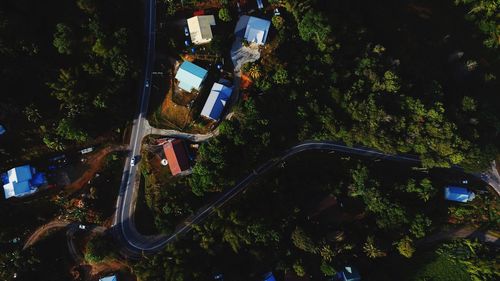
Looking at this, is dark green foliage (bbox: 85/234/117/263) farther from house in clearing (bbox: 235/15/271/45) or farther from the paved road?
house in clearing (bbox: 235/15/271/45)

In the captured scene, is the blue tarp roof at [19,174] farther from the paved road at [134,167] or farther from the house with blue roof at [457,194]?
the house with blue roof at [457,194]

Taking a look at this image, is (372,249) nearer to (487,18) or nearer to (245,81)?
(245,81)

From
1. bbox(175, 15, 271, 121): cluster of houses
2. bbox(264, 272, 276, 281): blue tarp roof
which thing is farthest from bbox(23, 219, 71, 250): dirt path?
bbox(264, 272, 276, 281): blue tarp roof

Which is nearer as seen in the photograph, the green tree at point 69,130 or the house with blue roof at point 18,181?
the green tree at point 69,130

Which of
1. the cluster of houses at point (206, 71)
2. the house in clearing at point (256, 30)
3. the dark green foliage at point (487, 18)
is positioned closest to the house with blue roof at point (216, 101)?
the cluster of houses at point (206, 71)

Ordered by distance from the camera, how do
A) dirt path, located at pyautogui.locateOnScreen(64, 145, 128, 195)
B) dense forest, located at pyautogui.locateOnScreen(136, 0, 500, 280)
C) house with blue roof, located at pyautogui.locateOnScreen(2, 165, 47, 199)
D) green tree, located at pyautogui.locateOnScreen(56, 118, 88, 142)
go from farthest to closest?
dense forest, located at pyautogui.locateOnScreen(136, 0, 500, 280), dirt path, located at pyautogui.locateOnScreen(64, 145, 128, 195), house with blue roof, located at pyautogui.locateOnScreen(2, 165, 47, 199), green tree, located at pyautogui.locateOnScreen(56, 118, 88, 142)

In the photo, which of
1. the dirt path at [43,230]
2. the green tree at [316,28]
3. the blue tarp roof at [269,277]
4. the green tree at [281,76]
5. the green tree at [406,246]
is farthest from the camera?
the green tree at [406,246]
